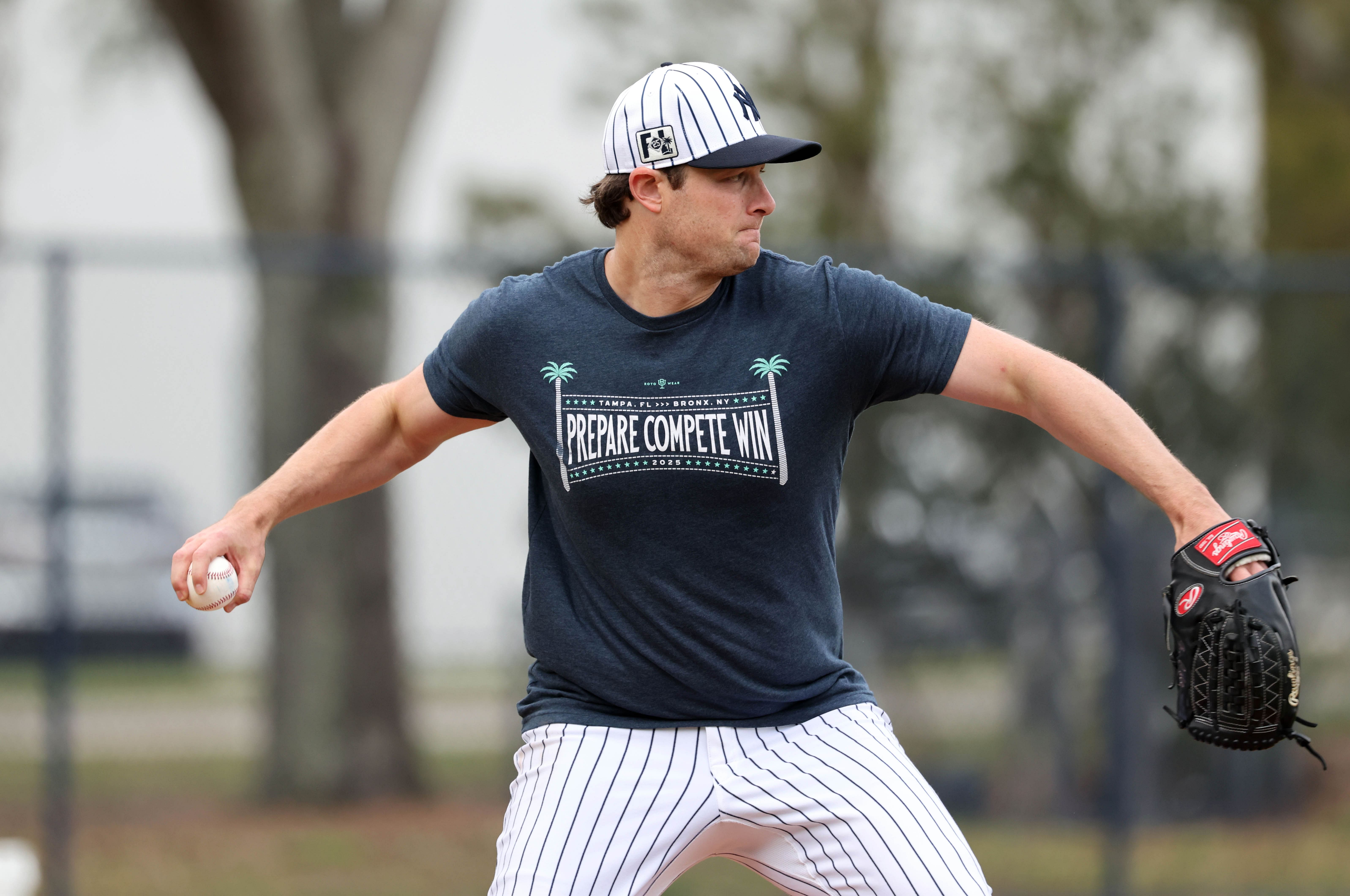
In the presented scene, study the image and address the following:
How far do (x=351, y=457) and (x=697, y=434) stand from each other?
91 cm

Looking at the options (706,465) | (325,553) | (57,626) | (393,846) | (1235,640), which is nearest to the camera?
(1235,640)

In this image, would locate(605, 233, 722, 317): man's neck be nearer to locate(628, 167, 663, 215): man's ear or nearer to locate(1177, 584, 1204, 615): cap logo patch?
locate(628, 167, 663, 215): man's ear

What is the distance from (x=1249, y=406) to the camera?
830 cm

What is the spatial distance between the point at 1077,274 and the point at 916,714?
7.70 feet

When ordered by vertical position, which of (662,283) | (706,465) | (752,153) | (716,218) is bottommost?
(706,465)

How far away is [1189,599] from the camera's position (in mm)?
3166

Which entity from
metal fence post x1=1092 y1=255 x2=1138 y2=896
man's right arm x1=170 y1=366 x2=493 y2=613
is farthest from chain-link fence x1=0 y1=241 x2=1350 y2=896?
man's right arm x1=170 y1=366 x2=493 y2=613

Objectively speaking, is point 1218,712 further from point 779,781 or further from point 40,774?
point 40,774

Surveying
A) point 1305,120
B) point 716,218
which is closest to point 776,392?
point 716,218

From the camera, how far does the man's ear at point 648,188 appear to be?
11.5ft

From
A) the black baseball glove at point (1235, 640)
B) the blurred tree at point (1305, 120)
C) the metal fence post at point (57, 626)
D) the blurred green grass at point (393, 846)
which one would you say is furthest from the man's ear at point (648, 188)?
the blurred tree at point (1305, 120)

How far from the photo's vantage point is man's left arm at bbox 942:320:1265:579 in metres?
3.13

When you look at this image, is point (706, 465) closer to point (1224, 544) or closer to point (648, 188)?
point (648, 188)

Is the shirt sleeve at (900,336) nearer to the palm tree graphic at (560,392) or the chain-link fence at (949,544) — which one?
the palm tree graphic at (560,392)
